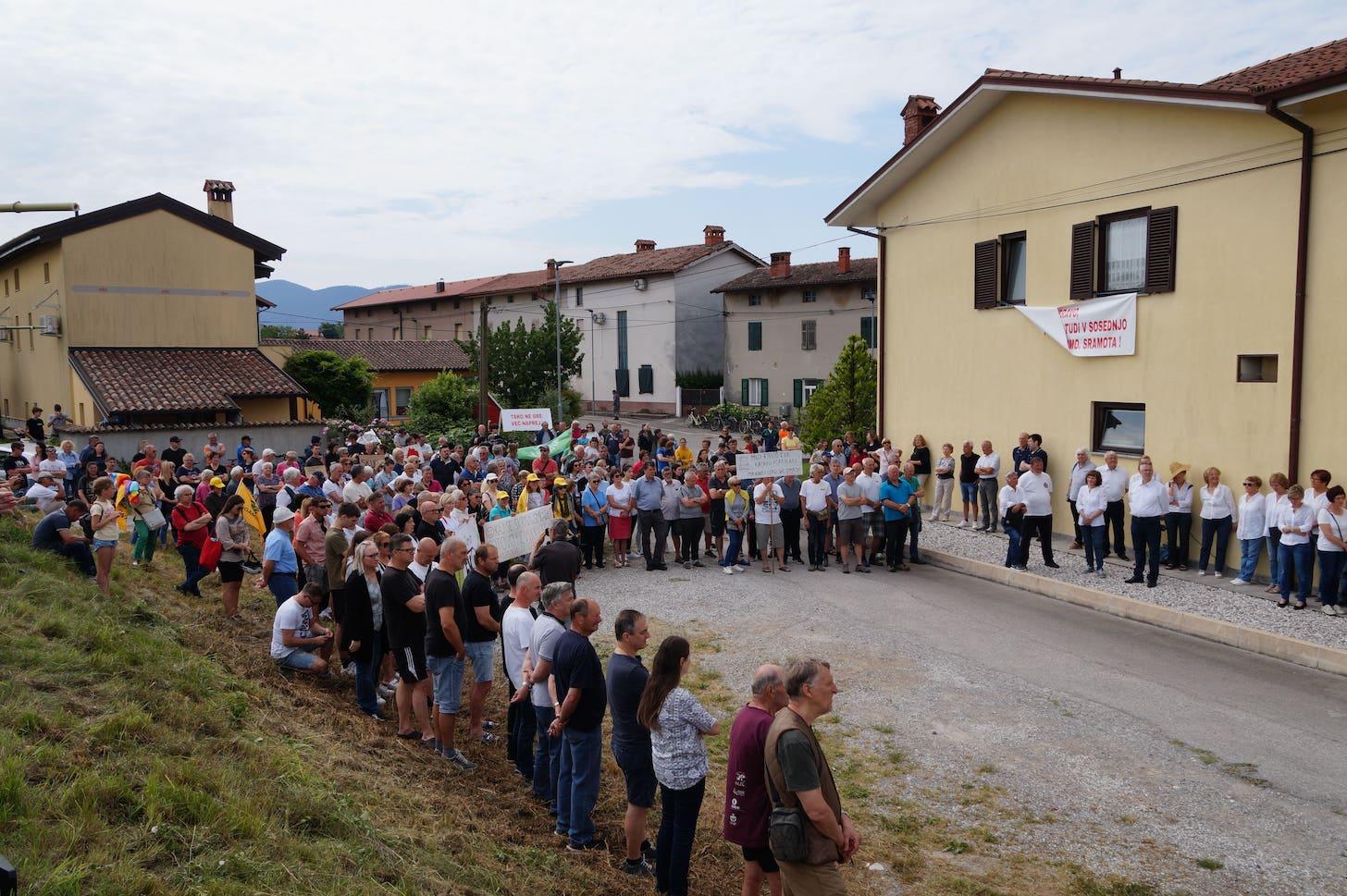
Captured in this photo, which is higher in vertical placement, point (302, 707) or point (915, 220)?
Answer: point (915, 220)

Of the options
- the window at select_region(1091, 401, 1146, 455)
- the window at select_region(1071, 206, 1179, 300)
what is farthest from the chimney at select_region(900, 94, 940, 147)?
the window at select_region(1091, 401, 1146, 455)

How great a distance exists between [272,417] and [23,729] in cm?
2248

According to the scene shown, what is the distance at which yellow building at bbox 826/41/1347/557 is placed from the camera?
1251 centimetres

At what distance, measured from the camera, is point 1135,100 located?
14828 mm

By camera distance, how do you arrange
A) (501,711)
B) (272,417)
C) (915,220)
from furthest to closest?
(272,417)
(915,220)
(501,711)

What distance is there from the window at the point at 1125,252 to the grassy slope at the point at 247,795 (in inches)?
412

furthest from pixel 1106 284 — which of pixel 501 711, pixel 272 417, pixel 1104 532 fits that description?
pixel 272 417

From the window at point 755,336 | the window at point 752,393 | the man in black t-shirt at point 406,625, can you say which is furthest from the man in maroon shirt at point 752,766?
the window at point 755,336

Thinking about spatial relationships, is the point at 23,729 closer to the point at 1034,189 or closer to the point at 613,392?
the point at 1034,189

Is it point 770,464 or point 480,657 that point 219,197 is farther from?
point 480,657

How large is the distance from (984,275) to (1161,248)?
3.95 metres

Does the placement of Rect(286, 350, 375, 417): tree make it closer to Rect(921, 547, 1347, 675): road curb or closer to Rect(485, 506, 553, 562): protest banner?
Rect(485, 506, 553, 562): protest banner

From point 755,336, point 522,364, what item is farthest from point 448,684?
point 755,336

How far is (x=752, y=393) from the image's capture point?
50188 mm
